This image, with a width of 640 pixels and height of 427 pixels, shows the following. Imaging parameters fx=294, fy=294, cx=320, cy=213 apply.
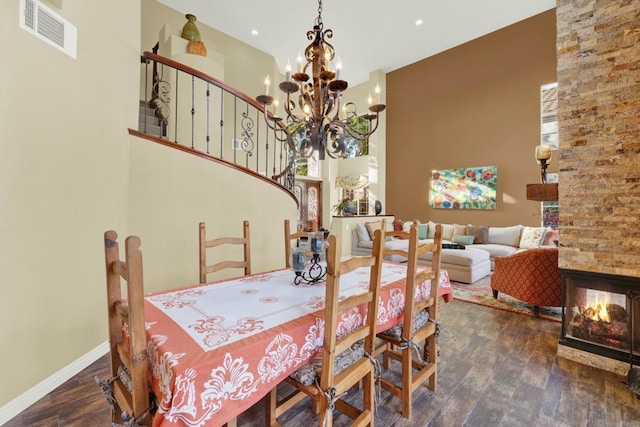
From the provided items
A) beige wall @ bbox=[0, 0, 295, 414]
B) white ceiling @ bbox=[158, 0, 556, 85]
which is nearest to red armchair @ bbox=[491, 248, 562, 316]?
beige wall @ bbox=[0, 0, 295, 414]

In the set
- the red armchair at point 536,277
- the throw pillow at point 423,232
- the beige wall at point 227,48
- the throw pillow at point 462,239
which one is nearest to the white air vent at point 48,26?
the beige wall at point 227,48

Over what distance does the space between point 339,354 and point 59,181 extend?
2.07 meters

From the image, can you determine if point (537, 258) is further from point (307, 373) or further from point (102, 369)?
point (102, 369)

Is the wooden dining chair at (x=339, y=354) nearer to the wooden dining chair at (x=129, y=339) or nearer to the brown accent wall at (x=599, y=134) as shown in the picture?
the wooden dining chair at (x=129, y=339)

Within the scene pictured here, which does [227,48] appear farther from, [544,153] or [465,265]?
[465,265]

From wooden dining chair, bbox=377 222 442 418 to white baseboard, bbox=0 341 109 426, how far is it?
6.73 ft

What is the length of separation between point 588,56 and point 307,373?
2.84m

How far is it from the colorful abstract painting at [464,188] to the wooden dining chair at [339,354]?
589 cm

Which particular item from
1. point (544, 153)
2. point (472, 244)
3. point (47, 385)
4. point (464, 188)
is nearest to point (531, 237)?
point (472, 244)

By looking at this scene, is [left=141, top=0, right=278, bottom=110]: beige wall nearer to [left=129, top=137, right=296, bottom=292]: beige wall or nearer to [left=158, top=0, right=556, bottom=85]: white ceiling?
[left=158, top=0, right=556, bottom=85]: white ceiling

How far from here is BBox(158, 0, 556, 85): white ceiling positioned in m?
5.24

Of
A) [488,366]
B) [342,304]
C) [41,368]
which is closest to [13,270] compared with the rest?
[41,368]

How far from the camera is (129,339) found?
988mm

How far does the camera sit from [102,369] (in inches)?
82.4
